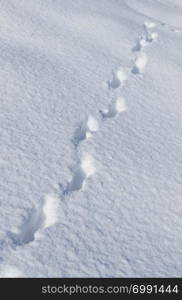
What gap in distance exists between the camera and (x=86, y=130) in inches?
105

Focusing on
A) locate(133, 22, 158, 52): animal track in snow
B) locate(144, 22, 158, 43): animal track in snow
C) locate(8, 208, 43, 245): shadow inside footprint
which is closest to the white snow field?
locate(8, 208, 43, 245): shadow inside footprint

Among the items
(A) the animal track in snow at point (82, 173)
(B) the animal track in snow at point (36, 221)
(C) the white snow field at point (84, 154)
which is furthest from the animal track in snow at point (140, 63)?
(B) the animal track in snow at point (36, 221)

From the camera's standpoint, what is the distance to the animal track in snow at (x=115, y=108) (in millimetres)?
2904

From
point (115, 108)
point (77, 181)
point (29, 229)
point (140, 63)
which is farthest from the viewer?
point (140, 63)

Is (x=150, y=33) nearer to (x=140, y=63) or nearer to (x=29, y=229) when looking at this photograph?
(x=140, y=63)

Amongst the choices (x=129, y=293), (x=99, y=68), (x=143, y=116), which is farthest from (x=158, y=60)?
(x=129, y=293)

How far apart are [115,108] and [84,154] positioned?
0.79 meters

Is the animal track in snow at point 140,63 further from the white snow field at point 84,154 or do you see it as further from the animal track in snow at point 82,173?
the animal track in snow at point 82,173

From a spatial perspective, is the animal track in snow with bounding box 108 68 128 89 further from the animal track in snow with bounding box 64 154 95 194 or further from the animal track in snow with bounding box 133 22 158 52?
the animal track in snow with bounding box 64 154 95 194

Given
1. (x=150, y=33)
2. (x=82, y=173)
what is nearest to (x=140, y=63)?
(x=150, y=33)

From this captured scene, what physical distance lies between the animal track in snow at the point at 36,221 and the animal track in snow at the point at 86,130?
0.57m

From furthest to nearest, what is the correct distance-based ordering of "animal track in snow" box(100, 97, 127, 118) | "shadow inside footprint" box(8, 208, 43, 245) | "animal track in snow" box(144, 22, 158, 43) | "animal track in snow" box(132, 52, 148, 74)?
"animal track in snow" box(144, 22, 158, 43) < "animal track in snow" box(132, 52, 148, 74) < "animal track in snow" box(100, 97, 127, 118) < "shadow inside footprint" box(8, 208, 43, 245)

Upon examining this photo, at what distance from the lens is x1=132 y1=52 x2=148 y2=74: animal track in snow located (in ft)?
12.6

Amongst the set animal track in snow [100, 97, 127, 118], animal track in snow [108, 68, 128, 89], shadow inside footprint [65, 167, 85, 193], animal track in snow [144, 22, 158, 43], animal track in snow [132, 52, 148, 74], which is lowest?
animal track in snow [144, 22, 158, 43]
